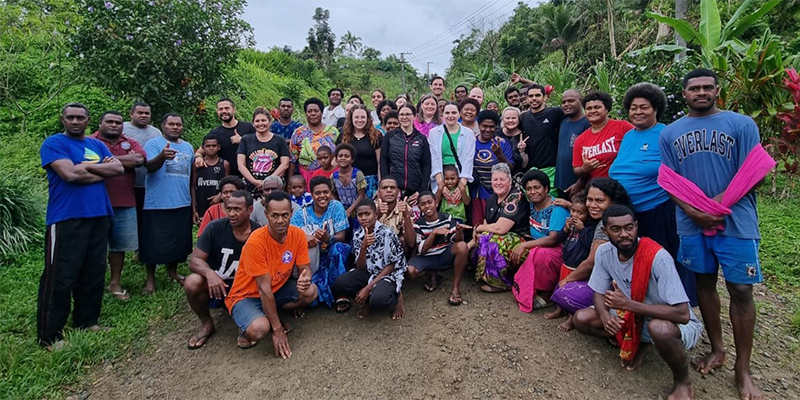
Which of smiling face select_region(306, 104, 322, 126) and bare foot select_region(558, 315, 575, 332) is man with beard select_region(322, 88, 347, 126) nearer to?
smiling face select_region(306, 104, 322, 126)

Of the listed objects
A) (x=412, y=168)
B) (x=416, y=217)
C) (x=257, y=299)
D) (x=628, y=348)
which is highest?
(x=412, y=168)

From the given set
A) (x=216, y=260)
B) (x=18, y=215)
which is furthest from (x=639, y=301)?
(x=18, y=215)

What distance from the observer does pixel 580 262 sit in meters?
3.64

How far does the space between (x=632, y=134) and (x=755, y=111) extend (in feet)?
13.6

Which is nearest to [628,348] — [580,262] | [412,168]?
[580,262]

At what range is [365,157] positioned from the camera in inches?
191

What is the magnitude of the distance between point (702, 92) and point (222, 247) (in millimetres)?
3810

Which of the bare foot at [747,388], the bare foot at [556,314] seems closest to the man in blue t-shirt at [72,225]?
the bare foot at [556,314]

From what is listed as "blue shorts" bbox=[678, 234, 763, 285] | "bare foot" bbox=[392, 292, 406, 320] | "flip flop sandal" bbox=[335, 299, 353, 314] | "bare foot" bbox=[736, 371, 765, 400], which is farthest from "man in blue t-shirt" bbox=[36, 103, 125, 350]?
"bare foot" bbox=[736, 371, 765, 400]

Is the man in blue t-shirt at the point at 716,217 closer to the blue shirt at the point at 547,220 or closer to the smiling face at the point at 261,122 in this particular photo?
the blue shirt at the point at 547,220

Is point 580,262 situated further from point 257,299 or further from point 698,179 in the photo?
point 257,299

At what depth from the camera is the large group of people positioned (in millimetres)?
2803

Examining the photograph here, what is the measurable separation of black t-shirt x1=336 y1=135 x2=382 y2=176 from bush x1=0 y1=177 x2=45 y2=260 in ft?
13.5

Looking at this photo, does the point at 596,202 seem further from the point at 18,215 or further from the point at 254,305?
the point at 18,215
